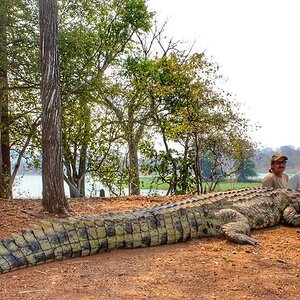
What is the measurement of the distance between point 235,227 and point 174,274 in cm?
181

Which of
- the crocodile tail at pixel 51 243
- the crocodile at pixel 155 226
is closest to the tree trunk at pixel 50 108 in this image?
the crocodile at pixel 155 226

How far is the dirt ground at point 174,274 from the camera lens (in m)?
3.44

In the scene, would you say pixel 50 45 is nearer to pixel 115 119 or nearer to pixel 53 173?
pixel 53 173

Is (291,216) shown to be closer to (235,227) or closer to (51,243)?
(235,227)

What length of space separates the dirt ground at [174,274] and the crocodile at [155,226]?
0.12m

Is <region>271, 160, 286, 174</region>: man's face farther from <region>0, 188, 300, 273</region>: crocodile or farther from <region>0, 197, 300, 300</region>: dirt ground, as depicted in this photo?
<region>0, 197, 300, 300</region>: dirt ground

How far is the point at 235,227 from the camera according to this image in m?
5.54

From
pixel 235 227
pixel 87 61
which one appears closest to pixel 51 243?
pixel 235 227

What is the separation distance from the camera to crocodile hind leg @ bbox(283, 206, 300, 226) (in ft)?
21.0

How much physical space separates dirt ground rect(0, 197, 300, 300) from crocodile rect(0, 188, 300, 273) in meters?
0.12

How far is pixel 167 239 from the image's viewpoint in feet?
17.5

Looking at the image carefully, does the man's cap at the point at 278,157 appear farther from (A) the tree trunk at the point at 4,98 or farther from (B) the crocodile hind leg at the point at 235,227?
(A) the tree trunk at the point at 4,98

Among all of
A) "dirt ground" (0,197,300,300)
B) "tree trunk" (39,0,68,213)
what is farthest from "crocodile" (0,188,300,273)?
"tree trunk" (39,0,68,213)

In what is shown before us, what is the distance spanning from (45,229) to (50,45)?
3402 millimetres
